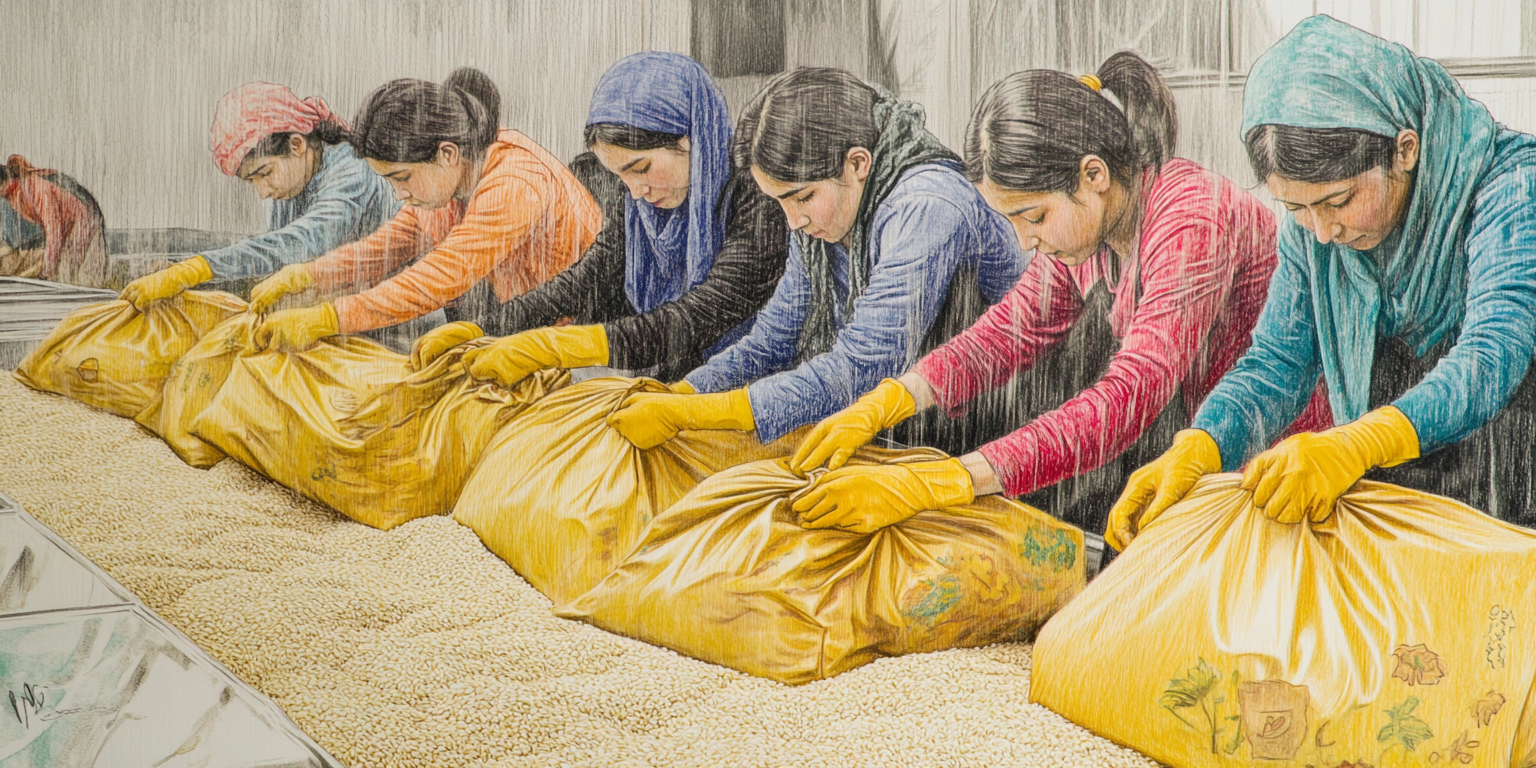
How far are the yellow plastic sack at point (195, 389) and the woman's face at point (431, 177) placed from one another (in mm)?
419

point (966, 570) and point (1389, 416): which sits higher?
point (1389, 416)

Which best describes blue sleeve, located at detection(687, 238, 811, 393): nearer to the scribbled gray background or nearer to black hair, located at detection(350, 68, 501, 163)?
the scribbled gray background

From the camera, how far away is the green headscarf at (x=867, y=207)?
1.70 m

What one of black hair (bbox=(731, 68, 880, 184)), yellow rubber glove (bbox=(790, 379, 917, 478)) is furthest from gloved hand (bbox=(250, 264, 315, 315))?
yellow rubber glove (bbox=(790, 379, 917, 478))

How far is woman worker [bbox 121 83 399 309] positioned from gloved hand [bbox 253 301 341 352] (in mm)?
93

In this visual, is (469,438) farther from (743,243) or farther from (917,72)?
(917,72)

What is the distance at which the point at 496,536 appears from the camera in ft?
6.58

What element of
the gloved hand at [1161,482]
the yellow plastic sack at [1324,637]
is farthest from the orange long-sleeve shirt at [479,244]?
the yellow plastic sack at [1324,637]

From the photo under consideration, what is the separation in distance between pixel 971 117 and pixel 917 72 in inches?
4.7

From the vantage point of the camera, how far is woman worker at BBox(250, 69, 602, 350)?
200cm

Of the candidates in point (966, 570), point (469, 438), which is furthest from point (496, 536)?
point (966, 570)

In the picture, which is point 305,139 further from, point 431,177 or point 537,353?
point 537,353

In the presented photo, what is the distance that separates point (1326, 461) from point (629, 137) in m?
1.19

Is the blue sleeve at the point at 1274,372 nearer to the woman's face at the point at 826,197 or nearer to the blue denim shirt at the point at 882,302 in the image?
the blue denim shirt at the point at 882,302
